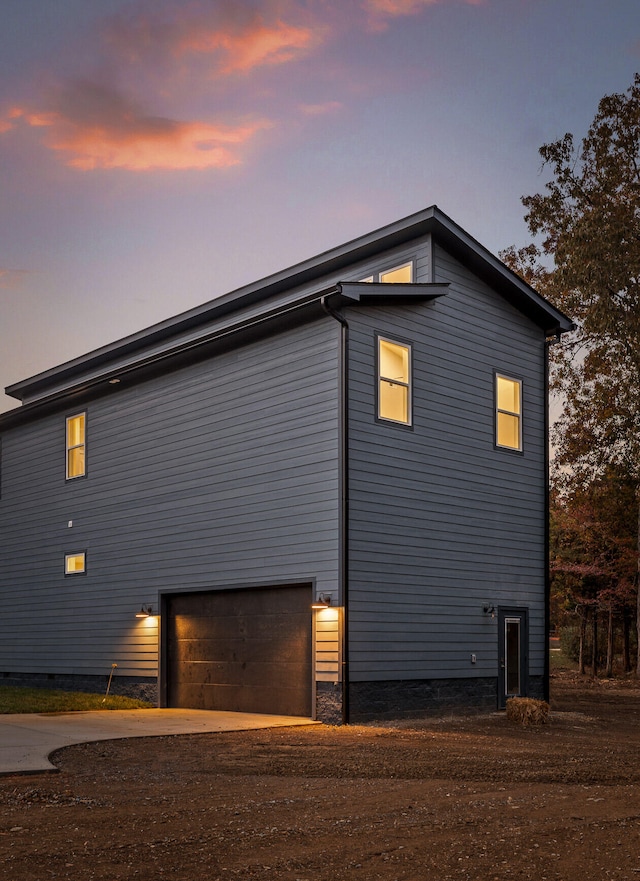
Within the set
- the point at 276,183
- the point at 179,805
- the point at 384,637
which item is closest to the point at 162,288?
the point at 276,183

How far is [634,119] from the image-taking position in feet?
86.2

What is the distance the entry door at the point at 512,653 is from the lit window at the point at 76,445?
958cm

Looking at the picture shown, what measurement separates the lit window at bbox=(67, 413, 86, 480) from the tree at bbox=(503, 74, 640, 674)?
12299mm

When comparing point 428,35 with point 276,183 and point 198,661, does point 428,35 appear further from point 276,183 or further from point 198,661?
point 198,661

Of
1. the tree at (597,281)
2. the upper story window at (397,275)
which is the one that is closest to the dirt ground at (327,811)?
the upper story window at (397,275)

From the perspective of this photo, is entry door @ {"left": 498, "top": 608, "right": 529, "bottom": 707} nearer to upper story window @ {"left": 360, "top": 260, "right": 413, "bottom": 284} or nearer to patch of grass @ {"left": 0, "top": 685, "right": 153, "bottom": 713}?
upper story window @ {"left": 360, "top": 260, "right": 413, "bottom": 284}

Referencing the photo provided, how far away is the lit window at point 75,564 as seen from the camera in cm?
2086

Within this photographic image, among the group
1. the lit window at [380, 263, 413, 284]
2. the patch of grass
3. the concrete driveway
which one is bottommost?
the patch of grass

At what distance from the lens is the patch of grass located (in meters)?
16.8

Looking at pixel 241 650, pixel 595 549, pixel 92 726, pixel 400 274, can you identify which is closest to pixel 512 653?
pixel 241 650

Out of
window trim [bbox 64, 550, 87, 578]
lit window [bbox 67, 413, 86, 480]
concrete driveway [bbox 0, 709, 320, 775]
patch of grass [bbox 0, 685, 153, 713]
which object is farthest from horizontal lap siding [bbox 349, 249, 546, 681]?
lit window [bbox 67, 413, 86, 480]

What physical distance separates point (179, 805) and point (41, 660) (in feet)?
49.0

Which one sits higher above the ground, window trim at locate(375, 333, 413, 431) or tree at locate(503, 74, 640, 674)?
tree at locate(503, 74, 640, 674)

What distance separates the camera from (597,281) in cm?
2394
